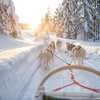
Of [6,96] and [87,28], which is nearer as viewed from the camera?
[6,96]

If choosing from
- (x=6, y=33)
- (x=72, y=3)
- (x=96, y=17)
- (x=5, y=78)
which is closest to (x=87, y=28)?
(x=96, y=17)

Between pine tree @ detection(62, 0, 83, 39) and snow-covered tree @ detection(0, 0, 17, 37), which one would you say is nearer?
snow-covered tree @ detection(0, 0, 17, 37)

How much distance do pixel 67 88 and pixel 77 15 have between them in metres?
40.0

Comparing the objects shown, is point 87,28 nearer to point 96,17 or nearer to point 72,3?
point 96,17

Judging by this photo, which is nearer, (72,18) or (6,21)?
(6,21)

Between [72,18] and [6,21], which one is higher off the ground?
[72,18]

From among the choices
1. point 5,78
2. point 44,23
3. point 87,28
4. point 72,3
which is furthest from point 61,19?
point 5,78

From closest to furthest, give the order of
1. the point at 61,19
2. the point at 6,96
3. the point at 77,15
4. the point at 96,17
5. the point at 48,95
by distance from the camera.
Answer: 1. the point at 48,95
2. the point at 6,96
3. the point at 96,17
4. the point at 77,15
5. the point at 61,19

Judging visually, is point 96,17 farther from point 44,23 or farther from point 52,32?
point 44,23

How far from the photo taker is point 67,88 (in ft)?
10.7

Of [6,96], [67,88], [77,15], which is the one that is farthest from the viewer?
[77,15]

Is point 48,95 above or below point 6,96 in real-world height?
above

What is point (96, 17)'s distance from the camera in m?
39.5

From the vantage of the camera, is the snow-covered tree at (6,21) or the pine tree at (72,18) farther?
the pine tree at (72,18)
